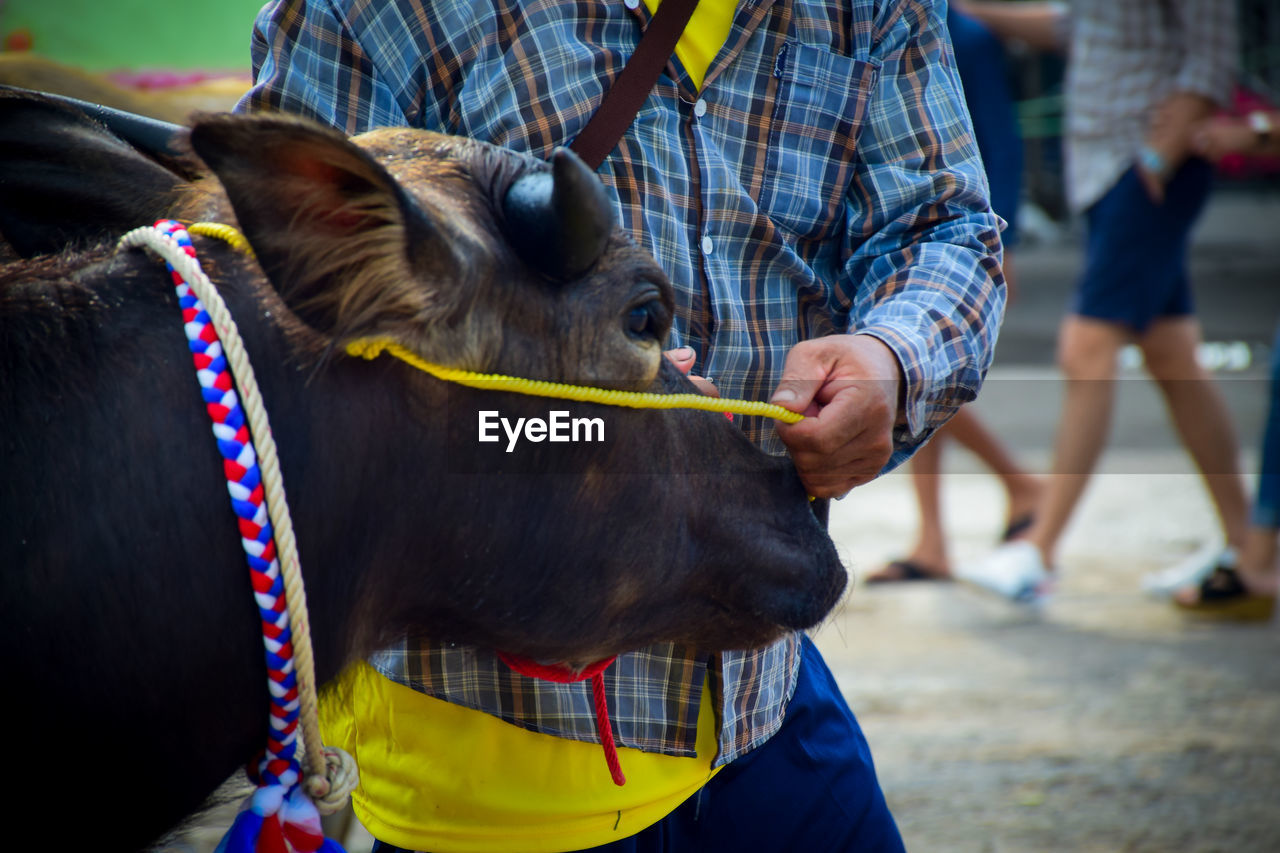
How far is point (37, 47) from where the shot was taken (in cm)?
509

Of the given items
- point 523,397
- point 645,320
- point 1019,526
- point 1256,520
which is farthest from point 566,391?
point 1019,526

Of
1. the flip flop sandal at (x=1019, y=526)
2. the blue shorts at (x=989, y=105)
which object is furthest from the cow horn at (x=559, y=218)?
the flip flop sandal at (x=1019, y=526)

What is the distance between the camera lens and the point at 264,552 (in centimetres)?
139

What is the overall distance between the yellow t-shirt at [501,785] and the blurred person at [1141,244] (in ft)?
12.0

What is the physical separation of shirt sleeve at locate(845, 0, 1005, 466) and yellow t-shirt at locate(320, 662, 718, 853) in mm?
685

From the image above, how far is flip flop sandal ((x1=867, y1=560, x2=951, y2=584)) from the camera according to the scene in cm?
553

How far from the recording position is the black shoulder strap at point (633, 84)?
182cm

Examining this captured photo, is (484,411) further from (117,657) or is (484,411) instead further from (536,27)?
(536,27)

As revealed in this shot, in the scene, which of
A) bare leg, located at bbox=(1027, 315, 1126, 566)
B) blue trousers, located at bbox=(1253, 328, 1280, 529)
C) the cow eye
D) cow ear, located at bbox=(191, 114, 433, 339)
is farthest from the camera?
bare leg, located at bbox=(1027, 315, 1126, 566)

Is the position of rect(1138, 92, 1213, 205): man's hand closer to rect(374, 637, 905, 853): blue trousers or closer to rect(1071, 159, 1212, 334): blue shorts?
rect(1071, 159, 1212, 334): blue shorts

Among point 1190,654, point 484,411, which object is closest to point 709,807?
point 484,411

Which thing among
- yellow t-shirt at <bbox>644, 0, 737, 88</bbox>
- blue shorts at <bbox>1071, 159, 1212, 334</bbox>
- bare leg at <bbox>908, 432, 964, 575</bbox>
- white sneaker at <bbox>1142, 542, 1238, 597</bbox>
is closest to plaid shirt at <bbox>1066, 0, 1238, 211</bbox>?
blue shorts at <bbox>1071, 159, 1212, 334</bbox>

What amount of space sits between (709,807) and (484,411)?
2.71 feet

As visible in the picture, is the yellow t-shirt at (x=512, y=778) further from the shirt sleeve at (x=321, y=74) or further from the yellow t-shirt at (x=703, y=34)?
the shirt sleeve at (x=321, y=74)
